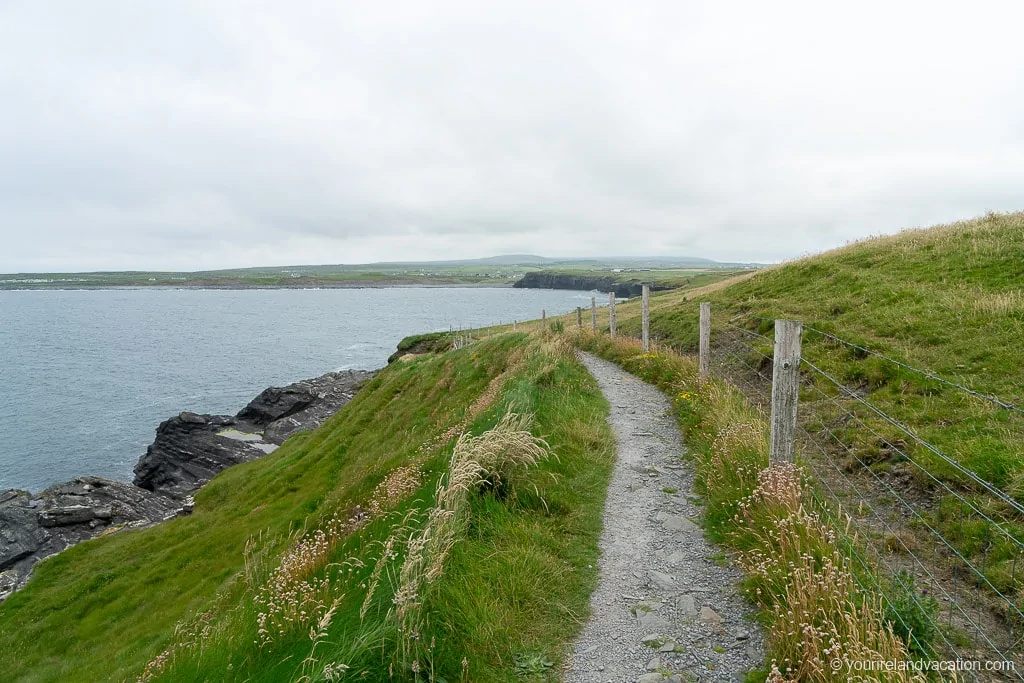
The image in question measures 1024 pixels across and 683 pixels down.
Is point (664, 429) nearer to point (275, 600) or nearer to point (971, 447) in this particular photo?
point (971, 447)

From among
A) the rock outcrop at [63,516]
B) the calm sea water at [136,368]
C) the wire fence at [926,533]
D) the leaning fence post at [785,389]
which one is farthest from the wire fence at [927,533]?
the calm sea water at [136,368]

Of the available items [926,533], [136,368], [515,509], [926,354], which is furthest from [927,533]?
[136,368]

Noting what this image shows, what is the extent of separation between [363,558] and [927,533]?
7915 mm

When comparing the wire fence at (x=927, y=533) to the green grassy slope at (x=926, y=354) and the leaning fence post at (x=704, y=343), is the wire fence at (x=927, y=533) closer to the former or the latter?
the green grassy slope at (x=926, y=354)

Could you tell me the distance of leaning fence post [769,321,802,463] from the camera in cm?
740

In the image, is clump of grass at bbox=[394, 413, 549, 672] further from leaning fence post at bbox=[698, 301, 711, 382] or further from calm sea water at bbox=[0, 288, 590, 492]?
calm sea water at bbox=[0, 288, 590, 492]

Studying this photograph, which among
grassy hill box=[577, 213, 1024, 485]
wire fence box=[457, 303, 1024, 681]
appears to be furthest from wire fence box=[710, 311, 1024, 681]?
grassy hill box=[577, 213, 1024, 485]

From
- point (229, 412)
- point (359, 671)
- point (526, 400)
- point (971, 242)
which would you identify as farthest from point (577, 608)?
point (229, 412)

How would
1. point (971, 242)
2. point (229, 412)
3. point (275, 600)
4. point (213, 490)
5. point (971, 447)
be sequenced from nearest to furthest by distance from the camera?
point (275, 600) < point (971, 447) < point (971, 242) < point (213, 490) < point (229, 412)

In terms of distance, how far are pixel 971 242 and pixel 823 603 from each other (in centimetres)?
2322

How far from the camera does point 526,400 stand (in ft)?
38.6

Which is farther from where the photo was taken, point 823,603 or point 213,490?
point 213,490

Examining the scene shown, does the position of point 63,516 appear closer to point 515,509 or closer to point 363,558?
point 363,558

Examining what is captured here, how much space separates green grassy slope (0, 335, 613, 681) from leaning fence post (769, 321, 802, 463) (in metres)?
2.92
